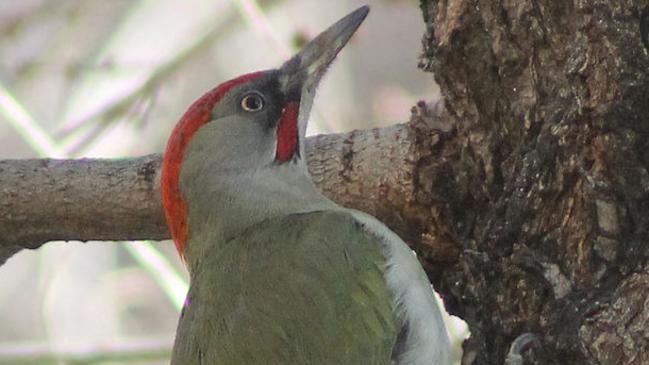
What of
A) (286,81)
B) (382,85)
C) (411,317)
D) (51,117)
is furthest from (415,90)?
(411,317)

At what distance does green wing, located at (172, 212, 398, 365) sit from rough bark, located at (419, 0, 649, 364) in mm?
264

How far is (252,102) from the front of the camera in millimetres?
4117

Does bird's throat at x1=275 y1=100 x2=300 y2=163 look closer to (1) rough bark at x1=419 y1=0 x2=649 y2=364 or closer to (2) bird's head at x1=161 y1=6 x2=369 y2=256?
(2) bird's head at x1=161 y1=6 x2=369 y2=256

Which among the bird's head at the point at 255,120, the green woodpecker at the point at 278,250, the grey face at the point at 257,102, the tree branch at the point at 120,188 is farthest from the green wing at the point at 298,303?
the grey face at the point at 257,102

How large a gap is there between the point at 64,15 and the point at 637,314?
5449 mm

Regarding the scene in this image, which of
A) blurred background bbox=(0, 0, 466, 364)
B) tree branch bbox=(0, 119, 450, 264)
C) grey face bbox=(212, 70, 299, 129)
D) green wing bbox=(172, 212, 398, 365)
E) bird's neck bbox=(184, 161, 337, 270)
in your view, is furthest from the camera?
blurred background bbox=(0, 0, 466, 364)

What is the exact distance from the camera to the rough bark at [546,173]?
3121mm

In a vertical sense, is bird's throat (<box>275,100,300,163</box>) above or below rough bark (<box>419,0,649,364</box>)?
below

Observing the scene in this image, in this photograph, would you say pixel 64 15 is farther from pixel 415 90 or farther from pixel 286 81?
pixel 286 81

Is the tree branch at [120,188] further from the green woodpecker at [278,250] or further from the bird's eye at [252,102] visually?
the bird's eye at [252,102]

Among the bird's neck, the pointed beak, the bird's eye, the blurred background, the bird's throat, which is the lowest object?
the blurred background

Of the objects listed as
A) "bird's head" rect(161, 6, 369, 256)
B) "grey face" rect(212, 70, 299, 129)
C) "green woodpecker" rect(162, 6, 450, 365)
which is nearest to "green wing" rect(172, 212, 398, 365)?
"green woodpecker" rect(162, 6, 450, 365)

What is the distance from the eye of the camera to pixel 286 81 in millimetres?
4160

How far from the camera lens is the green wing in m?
3.29
